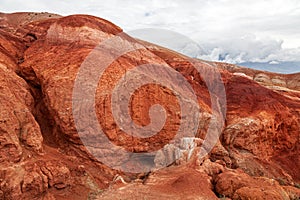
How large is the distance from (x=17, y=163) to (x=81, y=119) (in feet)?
11.5

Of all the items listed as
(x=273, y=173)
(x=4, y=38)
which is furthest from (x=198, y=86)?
(x=4, y=38)

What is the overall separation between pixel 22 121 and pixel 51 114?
196 centimetres

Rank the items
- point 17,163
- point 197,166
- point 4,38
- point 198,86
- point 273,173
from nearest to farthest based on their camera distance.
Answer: point 17,163 → point 197,166 → point 4,38 → point 273,173 → point 198,86

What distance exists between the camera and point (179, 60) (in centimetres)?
2522

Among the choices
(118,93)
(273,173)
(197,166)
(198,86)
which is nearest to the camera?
(197,166)

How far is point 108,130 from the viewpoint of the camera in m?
14.0

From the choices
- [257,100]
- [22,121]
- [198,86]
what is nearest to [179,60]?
[198,86]

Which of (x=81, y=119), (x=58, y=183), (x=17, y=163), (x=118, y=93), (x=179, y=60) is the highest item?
(x=179, y=60)

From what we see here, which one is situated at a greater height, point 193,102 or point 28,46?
point 28,46

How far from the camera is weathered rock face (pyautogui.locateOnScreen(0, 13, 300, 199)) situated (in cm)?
1121

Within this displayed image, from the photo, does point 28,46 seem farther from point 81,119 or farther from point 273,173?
point 273,173

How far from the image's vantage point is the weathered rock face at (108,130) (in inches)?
441

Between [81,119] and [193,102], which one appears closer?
[81,119]

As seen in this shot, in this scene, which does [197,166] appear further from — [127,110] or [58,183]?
[58,183]
